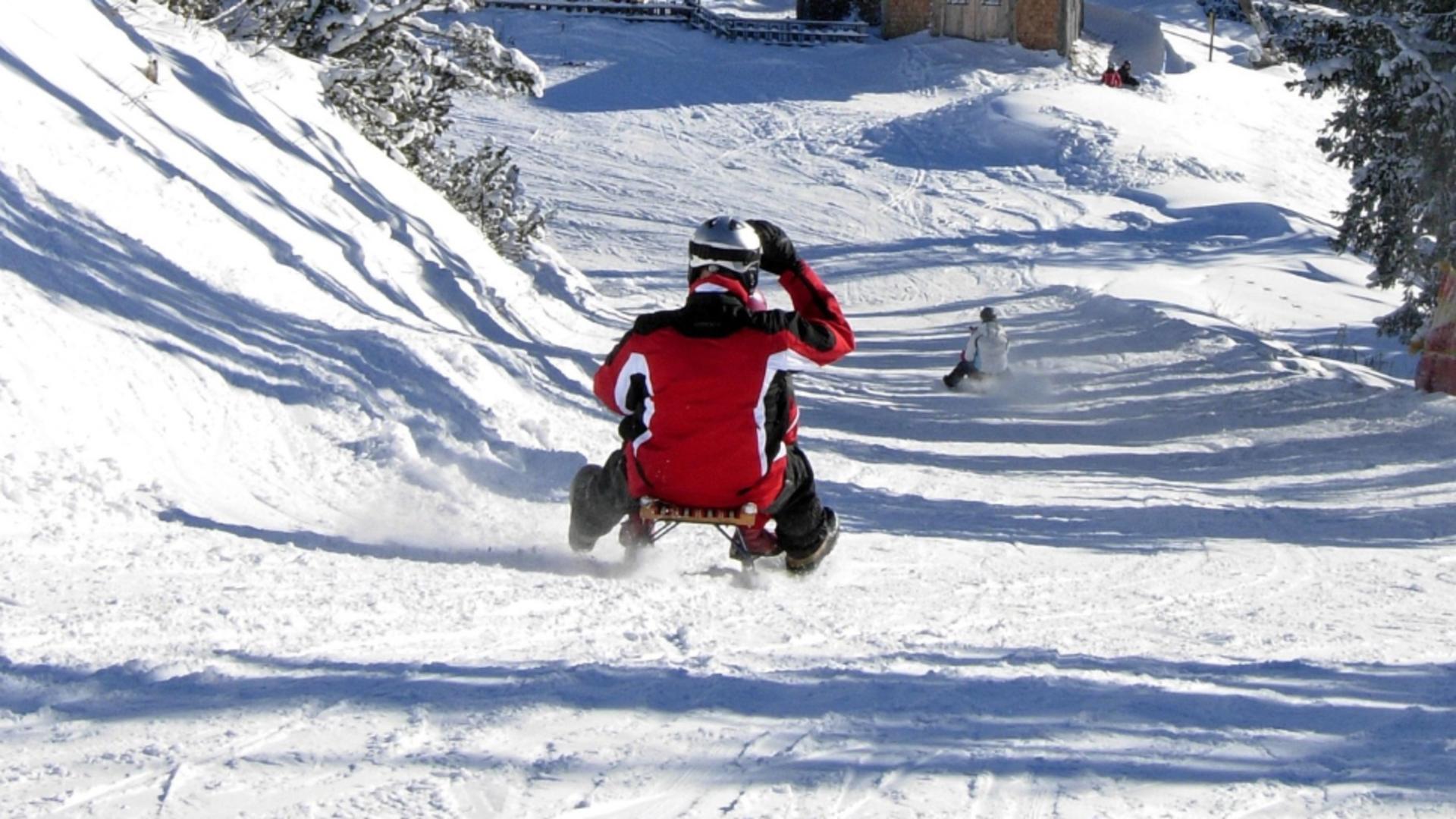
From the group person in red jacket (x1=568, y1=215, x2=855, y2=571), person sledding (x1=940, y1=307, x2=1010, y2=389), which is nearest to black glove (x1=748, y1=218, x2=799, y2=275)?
person in red jacket (x1=568, y1=215, x2=855, y2=571)

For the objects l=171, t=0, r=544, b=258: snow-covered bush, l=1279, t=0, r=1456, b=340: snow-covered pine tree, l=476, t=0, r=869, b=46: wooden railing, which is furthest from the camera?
l=476, t=0, r=869, b=46: wooden railing

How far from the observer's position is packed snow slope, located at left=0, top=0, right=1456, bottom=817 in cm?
388

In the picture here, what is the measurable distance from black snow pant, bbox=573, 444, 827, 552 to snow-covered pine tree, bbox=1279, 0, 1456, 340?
1163cm

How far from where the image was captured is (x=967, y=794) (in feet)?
12.5

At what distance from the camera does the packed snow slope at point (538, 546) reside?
388cm

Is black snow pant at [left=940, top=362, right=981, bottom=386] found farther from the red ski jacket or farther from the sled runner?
the red ski jacket

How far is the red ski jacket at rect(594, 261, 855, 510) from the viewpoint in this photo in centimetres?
641

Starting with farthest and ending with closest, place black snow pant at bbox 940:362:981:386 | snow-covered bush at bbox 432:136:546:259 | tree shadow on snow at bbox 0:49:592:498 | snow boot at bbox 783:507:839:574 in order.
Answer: snow-covered bush at bbox 432:136:546:259, black snow pant at bbox 940:362:981:386, tree shadow on snow at bbox 0:49:592:498, snow boot at bbox 783:507:839:574

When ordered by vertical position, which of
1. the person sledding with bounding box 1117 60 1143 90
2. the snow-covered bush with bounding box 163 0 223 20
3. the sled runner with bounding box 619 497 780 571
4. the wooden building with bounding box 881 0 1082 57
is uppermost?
→ the wooden building with bounding box 881 0 1082 57

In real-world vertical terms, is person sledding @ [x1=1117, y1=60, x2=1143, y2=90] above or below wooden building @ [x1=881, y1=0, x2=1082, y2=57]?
below

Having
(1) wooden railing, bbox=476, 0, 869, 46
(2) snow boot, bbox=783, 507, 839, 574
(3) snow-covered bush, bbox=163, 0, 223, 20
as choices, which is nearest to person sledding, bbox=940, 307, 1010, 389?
(3) snow-covered bush, bbox=163, 0, 223, 20

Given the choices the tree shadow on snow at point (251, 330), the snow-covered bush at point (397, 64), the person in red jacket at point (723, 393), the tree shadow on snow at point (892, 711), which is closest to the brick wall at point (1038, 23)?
the snow-covered bush at point (397, 64)

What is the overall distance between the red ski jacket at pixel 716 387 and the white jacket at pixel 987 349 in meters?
10.5

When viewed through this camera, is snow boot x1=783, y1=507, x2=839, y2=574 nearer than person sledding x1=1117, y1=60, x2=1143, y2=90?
Yes
